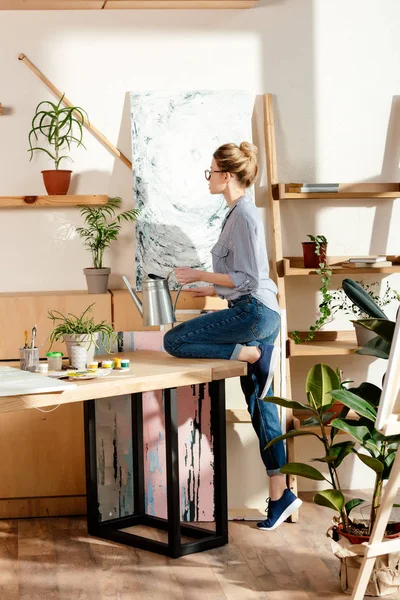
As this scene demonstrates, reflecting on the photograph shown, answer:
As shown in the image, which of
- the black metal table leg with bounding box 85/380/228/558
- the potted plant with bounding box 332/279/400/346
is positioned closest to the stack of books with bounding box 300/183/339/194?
the potted plant with bounding box 332/279/400/346

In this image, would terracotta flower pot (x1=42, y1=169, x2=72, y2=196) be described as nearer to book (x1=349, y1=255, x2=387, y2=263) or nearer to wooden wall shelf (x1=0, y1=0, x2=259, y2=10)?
wooden wall shelf (x1=0, y1=0, x2=259, y2=10)

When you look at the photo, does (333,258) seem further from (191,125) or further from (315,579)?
(315,579)

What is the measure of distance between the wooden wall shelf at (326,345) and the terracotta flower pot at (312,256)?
1.31 feet

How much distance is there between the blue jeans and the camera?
400 cm

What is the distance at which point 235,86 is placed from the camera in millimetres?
4793

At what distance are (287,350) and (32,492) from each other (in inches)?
57.3

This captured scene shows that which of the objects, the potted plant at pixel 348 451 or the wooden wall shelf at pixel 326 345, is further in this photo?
the wooden wall shelf at pixel 326 345

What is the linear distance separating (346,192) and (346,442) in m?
1.70

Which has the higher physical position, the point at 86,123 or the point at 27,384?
the point at 86,123

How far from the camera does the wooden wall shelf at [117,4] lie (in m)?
4.52

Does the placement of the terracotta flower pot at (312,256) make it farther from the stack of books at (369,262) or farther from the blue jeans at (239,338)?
the blue jeans at (239,338)

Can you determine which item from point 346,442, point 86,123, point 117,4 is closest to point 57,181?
point 86,123

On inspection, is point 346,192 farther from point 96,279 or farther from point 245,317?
point 96,279

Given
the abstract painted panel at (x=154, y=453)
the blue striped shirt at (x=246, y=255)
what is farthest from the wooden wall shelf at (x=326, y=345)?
the abstract painted panel at (x=154, y=453)
